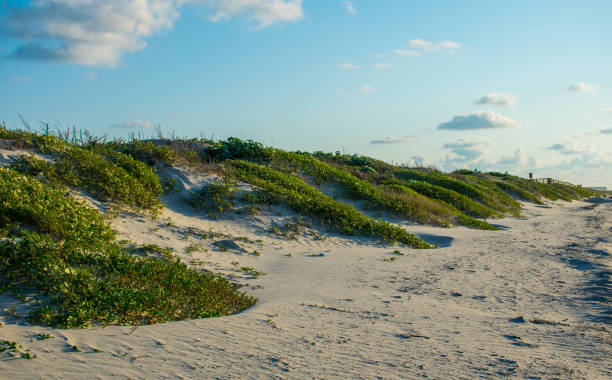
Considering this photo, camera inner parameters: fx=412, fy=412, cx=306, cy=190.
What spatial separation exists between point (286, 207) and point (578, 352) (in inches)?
378

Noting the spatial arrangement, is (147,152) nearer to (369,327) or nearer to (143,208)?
(143,208)

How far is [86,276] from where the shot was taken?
17.7 ft

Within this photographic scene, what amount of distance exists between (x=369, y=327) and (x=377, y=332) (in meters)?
0.20

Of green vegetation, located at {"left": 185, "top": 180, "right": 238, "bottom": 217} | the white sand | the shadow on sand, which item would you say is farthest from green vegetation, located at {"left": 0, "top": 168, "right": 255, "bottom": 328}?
the shadow on sand

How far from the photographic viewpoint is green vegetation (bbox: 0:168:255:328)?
4.89m

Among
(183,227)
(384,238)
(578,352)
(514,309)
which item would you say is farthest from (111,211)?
(578,352)

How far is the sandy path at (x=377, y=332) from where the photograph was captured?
3760 mm

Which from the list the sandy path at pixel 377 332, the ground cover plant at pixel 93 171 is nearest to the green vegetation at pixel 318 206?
the sandy path at pixel 377 332

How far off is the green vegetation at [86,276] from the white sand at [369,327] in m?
0.33

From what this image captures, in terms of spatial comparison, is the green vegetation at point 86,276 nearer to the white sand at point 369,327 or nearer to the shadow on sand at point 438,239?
the white sand at point 369,327

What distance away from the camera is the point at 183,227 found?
34.0 feet

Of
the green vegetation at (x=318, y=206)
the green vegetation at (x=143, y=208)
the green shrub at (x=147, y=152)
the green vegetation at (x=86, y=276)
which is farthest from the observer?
the green shrub at (x=147, y=152)

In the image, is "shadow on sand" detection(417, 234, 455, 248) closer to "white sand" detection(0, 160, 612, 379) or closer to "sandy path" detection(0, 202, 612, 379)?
"white sand" detection(0, 160, 612, 379)

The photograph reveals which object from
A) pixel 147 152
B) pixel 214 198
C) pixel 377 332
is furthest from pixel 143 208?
pixel 377 332
